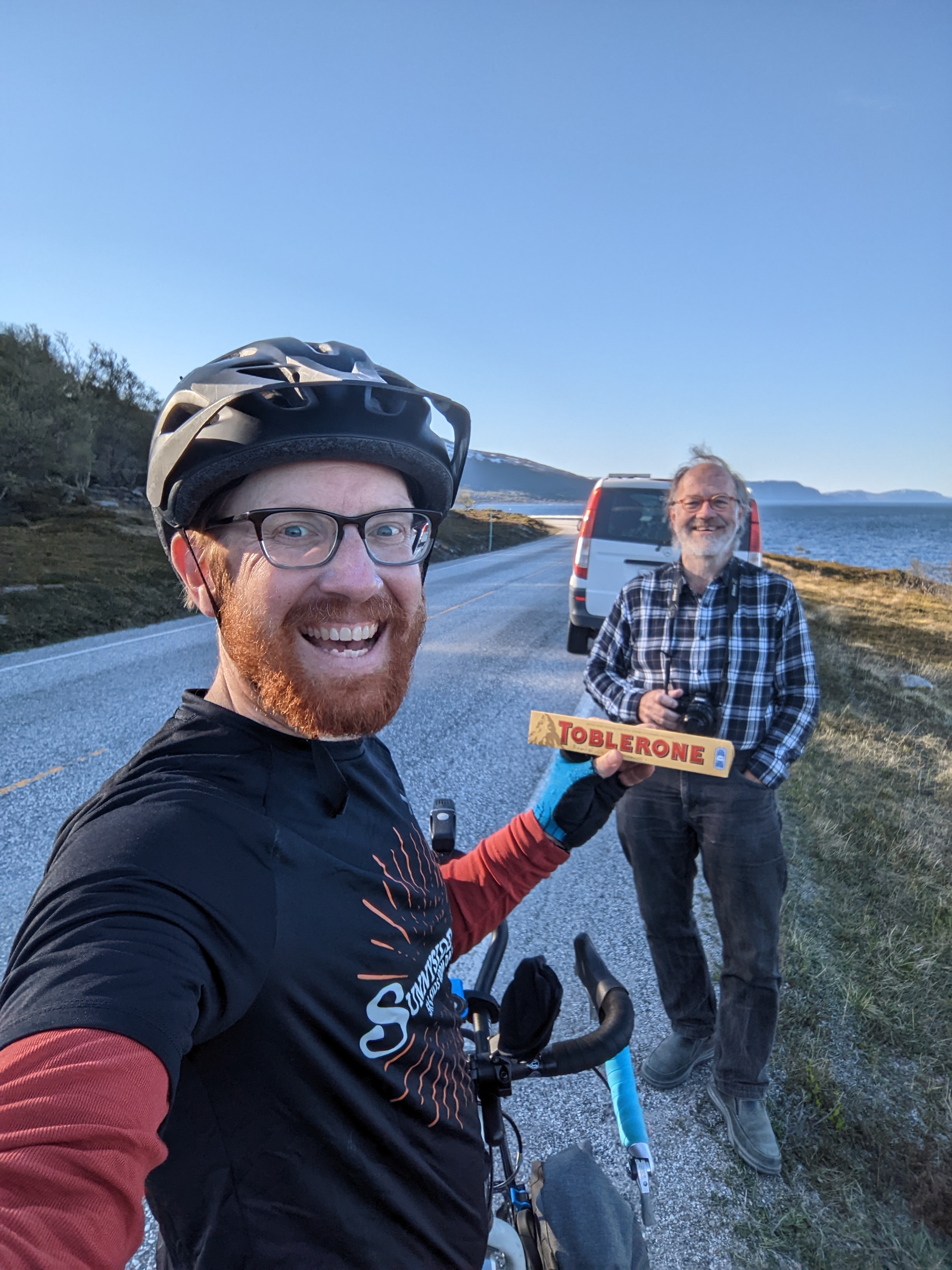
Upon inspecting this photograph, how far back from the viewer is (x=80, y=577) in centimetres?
1347

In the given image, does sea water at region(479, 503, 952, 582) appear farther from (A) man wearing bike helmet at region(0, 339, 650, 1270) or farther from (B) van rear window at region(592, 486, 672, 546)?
(A) man wearing bike helmet at region(0, 339, 650, 1270)

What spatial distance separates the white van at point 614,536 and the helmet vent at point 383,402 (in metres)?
6.87

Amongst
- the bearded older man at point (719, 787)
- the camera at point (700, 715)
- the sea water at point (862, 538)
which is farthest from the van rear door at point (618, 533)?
the sea water at point (862, 538)

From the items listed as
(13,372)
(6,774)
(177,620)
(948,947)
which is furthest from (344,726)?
(13,372)

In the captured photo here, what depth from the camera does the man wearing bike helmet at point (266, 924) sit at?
73 cm

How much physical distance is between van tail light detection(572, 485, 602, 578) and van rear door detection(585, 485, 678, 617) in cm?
4

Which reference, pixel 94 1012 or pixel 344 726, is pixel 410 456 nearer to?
pixel 344 726

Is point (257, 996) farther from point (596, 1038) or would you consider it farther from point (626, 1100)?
point (626, 1100)

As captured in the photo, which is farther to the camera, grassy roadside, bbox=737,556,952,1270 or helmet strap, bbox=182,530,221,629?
grassy roadside, bbox=737,556,952,1270

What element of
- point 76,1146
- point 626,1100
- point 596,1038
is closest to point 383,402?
point 76,1146

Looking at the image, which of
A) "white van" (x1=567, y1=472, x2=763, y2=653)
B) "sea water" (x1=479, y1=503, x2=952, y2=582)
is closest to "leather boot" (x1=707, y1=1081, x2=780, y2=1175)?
"white van" (x1=567, y1=472, x2=763, y2=653)

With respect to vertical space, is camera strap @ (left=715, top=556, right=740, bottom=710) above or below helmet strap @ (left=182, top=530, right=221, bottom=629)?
below

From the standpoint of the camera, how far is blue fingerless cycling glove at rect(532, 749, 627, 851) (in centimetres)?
181

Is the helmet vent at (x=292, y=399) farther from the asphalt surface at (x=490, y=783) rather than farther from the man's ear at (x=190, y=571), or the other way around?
the asphalt surface at (x=490, y=783)
